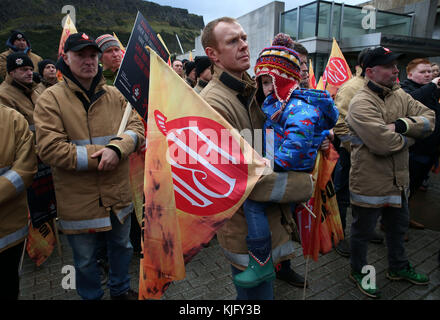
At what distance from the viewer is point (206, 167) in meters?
1.57

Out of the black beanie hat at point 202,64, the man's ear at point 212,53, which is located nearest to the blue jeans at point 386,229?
the man's ear at point 212,53

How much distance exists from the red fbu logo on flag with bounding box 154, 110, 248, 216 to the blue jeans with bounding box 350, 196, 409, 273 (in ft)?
7.04

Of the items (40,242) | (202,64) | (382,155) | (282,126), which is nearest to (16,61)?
(40,242)

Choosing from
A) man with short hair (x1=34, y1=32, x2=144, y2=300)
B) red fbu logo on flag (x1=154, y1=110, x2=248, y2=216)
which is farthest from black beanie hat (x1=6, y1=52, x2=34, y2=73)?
red fbu logo on flag (x1=154, y1=110, x2=248, y2=216)

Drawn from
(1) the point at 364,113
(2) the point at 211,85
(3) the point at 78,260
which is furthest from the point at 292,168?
(3) the point at 78,260

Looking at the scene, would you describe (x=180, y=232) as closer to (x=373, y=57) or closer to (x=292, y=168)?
(x=292, y=168)

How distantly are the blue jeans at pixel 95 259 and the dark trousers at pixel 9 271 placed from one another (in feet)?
1.31

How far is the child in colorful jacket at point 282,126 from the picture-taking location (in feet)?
5.33

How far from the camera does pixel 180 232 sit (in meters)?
1.60

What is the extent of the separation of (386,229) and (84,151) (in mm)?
3260

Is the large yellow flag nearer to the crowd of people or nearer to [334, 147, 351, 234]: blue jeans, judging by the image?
the crowd of people

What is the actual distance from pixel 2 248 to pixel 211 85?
2029 mm

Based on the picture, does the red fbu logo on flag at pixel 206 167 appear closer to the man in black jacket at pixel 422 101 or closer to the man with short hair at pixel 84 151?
the man with short hair at pixel 84 151

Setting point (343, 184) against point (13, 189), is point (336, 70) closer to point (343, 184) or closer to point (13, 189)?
point (343, 184)
